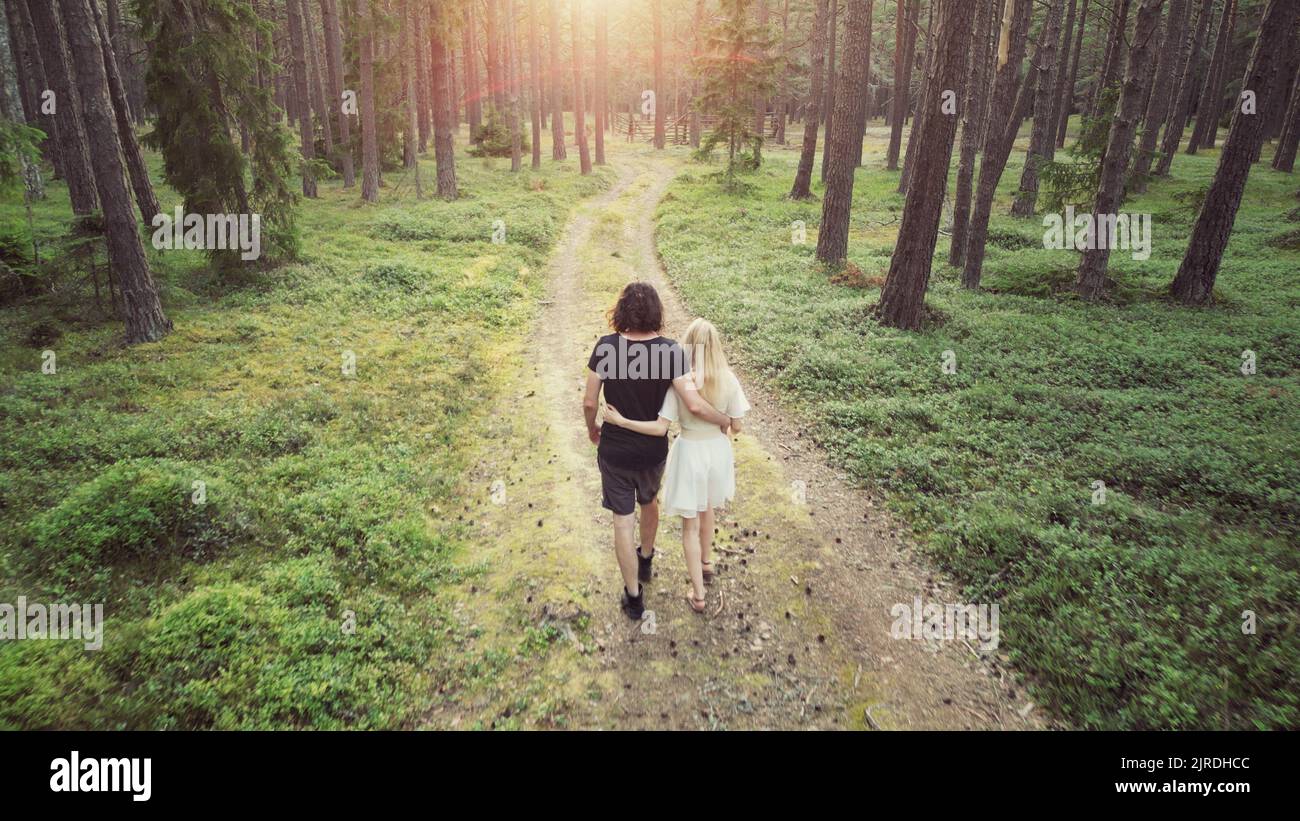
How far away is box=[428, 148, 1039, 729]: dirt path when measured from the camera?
4965 millimetres

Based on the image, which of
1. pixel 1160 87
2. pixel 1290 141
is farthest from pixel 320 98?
pixel 1290 141

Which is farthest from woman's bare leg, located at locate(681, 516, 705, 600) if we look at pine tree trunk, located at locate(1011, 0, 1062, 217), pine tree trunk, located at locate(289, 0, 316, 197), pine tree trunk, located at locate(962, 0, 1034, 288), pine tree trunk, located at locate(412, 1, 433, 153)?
pine tree trunk, located at locate(412, 1, 433, 153)

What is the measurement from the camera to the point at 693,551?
19.2ft

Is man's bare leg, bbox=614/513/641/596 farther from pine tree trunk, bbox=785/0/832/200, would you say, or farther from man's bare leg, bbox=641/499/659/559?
pine tree trunk, bbox=785/0/832/200

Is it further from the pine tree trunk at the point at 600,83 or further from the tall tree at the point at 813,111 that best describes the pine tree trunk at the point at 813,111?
the pine tree trunk at the point at 600,83

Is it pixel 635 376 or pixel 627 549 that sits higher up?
pixel 635 376

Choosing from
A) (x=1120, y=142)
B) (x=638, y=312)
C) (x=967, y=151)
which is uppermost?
(x=1120, y=142)

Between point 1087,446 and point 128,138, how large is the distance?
68.4 feet

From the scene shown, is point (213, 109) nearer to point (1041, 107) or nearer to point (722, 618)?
point (722, 618)

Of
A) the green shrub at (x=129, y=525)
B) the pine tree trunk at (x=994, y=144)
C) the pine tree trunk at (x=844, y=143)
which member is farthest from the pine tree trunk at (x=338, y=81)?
the green shrub at (x=129, y=525)

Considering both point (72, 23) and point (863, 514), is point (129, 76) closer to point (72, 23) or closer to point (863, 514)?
point (72, 23)

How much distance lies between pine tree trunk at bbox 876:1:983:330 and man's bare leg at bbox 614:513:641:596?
381 inches

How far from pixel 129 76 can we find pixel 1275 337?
65048 millimetres
